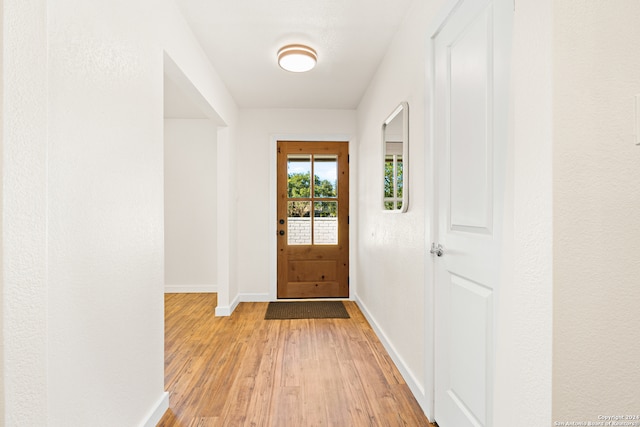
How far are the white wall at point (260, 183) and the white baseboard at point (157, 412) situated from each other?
252cm

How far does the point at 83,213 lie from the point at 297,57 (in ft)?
6.89

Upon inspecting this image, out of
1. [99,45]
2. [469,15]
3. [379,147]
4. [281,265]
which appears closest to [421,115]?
[469,15]

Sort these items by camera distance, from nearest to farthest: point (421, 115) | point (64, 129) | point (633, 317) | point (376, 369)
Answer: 1. point (633, 317)
2. point (64, 129)
3. point (421, 115)
4. point (376, 369)

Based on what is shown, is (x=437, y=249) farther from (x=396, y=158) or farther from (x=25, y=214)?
(x=25, y=214)

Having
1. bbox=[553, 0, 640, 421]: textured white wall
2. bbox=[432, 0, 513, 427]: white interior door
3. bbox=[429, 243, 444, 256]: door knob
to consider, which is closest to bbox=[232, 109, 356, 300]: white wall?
bbox=[429, 243, 444, 256]: door knob

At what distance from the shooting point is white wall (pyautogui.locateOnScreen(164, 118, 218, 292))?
194 inches

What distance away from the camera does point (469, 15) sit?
4.86ft

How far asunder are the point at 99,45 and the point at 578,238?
1737 millimetres

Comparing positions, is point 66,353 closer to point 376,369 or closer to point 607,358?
point 607,358

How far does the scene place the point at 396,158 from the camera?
264 centimetres

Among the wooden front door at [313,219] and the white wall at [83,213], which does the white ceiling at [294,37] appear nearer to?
the white wall at [83,213]

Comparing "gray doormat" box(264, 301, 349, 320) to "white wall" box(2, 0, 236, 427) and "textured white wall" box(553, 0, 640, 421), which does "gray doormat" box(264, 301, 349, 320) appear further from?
"textured white wall" box(553, 0, 640, 421)

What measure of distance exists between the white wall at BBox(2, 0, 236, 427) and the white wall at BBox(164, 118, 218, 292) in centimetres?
306

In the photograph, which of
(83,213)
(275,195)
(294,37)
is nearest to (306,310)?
(275,195)
